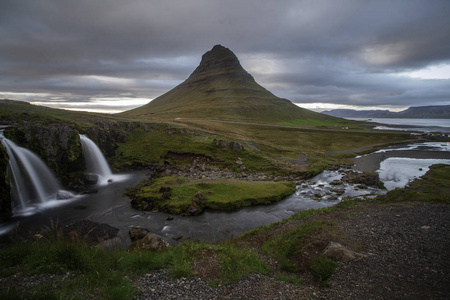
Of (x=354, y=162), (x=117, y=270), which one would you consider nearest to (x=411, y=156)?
(x=354, y=162)

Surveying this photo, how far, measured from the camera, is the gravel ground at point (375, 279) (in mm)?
10703

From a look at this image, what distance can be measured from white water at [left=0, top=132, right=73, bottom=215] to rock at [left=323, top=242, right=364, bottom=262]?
130 ft

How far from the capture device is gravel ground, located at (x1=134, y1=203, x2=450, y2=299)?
10703 mm

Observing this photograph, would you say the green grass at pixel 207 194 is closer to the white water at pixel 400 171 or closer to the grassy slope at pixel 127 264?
the grassy slope at pixel 127 264

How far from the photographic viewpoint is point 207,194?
38.2 meters

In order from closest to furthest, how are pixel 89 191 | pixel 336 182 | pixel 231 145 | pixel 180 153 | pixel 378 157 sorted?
1. pixel 89 191
2. pixel 336 182
3. pixel 180 153
4. pixel 231 145
5. pixel 378 157

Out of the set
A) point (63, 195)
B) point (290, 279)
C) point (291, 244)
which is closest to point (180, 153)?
point (63, 195)

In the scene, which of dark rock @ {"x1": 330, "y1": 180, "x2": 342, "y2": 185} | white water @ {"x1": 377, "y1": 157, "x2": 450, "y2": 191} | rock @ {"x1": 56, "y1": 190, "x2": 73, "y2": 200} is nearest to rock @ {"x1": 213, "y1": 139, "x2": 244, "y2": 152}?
dark rock @ {"x1": 330, "y1": 180, "x2": 342, "y2": 185}

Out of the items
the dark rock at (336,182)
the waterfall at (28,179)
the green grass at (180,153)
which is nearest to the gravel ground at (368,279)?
A: the dark rock at (336,182)

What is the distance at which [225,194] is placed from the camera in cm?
3859

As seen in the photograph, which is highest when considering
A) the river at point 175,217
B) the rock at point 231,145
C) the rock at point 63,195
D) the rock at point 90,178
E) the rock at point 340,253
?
the rock at point 231,145

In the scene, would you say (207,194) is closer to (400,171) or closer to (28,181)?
(28,181)

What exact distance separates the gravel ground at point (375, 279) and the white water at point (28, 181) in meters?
34.1

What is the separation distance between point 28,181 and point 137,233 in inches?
1028
